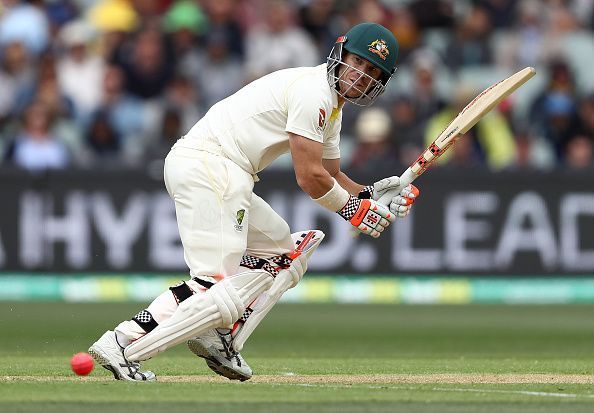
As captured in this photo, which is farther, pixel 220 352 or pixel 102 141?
pixel 102 141

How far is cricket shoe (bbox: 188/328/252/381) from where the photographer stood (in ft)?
20.9

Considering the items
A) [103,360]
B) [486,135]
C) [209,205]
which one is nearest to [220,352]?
[103,360]

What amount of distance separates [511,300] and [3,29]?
5597 millimetres

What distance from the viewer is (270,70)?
13.2 m

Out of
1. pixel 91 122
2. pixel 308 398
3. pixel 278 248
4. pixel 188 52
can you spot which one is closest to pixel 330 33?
pixel 188 52

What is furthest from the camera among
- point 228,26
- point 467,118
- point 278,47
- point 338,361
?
point 228,26

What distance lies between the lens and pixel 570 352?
875 cm

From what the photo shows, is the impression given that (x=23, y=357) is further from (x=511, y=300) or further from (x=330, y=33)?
(x=330, y=33)

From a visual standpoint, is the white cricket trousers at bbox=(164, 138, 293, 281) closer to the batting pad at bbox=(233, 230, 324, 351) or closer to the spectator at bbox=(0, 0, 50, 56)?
the batting pad at bbox=(233, 230, 324, 351)

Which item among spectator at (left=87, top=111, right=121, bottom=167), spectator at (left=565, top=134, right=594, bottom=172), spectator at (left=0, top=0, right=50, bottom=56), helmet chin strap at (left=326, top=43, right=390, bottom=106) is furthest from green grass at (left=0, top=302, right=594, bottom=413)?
spectator at (left=0, top=0, right=50, bottom=56)

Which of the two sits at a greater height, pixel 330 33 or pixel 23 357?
pixel 330 33

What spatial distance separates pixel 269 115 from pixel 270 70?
7.04m

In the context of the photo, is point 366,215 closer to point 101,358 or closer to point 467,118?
point 467,118

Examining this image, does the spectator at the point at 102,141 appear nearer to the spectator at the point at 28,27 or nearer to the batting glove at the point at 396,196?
the spectator at the point at 28,27
